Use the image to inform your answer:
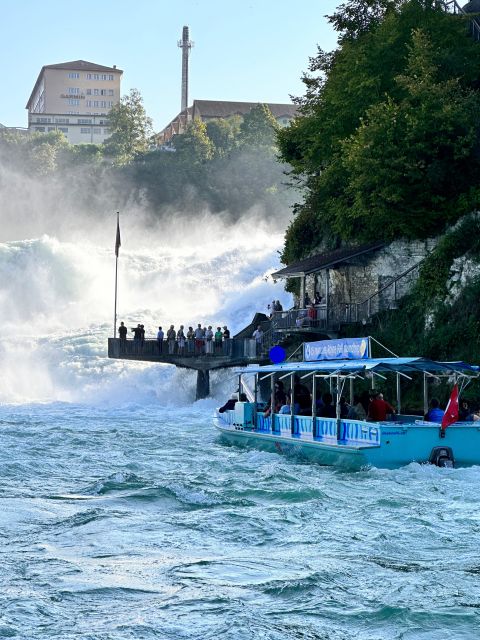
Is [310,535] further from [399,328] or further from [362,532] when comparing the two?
[399,328]

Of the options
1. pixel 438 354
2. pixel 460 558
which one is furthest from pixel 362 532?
pixel 438 354

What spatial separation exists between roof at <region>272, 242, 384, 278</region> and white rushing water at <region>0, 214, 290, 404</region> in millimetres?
9560

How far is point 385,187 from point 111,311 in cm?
3799

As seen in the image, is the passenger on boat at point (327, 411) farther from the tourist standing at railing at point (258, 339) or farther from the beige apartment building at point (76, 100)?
the beige apartment building at point (76, 100)

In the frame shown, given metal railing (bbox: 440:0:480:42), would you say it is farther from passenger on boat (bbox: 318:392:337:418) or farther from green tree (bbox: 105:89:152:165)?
green tree (bbox: 105:89:152:165)

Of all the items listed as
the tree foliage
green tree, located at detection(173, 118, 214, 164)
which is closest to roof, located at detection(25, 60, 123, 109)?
green tree, located at detection(173, 118, 214, 164)

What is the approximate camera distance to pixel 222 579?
15.4 meters

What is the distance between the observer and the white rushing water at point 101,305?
5725 cm

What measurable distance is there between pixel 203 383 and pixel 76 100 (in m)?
121

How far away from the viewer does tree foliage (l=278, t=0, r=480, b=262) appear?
40.4 m

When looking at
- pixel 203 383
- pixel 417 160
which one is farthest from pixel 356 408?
pixel 203 383

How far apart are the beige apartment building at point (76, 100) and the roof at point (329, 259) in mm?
121099

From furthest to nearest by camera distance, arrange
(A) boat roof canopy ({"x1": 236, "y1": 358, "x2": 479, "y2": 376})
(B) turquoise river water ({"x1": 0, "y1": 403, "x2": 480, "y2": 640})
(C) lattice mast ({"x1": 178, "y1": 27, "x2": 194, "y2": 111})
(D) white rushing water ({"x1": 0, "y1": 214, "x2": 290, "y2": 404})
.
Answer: (C) lattice mast ({"x1": 178, "y1": 27, "x2": 194, "y2": 111})
(D) white rushing water ({"x1": 0, "y1": 214, "x2": 290, "y2": 404})
(A) boat roof canopy ({"x1": 236, "y1": 358, "x2": 479, "y2": 376})
(B) turquoise river water ({"x1": 0, "y1": 403, "x2": 480, "y2": 640})

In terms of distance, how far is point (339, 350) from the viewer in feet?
91.0
